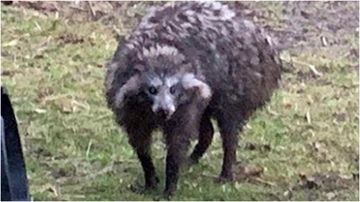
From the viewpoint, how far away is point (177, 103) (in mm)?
5457

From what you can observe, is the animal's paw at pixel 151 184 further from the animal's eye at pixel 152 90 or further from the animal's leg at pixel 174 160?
the animal's eye at pixel 152 90

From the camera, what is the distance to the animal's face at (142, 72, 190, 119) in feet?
17.3

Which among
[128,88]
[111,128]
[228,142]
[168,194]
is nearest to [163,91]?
[128,88]

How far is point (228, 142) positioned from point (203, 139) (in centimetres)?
20

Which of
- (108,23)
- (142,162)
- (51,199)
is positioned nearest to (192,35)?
(142,162)

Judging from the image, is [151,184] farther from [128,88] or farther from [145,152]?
[128,88]

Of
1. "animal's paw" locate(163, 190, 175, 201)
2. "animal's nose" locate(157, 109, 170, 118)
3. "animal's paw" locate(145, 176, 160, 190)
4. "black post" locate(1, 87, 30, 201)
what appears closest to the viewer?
"black post" locate(1, 87, 30, 201)

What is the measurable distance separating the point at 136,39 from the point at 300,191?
1.09 meters

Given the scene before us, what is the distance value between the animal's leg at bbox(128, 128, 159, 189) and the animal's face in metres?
0.28

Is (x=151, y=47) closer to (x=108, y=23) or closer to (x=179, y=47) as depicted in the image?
(x=179, y=47)

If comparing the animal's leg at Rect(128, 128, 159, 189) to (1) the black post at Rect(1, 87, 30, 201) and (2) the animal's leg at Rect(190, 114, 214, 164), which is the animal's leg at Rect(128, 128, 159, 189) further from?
(1) the black post at Rect(1, 87, 30, 201)

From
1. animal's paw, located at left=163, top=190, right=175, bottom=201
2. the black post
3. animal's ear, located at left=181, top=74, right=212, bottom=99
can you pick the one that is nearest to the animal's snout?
animal's ear, located at left=181, top=74, right=212, bottom=99

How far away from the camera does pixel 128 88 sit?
5.46 m

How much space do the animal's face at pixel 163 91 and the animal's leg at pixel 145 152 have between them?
0.28 meters
